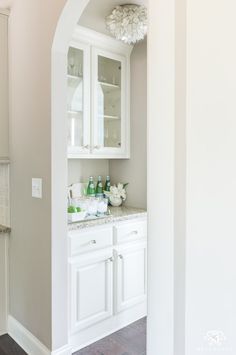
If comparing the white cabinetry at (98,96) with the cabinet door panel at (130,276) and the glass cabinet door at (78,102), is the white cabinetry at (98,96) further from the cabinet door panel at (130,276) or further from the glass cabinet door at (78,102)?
the cabinet door panel at (130,276)

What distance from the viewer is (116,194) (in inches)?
108

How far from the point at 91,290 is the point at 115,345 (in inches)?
17.2

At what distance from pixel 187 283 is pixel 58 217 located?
122 centimetres

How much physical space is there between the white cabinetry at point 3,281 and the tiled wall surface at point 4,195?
0.45 feet

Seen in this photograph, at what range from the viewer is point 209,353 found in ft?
2.23

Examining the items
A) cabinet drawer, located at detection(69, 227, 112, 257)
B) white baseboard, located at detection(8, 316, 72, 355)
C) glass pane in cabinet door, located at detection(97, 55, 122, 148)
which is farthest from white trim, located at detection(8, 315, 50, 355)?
glass pane in cabinet door, located at detection(97, 55, 122, 148)

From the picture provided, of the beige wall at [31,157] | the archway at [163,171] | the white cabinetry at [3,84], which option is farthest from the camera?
the white cabinetry at [3,84]

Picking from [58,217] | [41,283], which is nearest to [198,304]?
[58,217]

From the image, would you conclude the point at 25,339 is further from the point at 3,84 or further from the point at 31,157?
the point at 3,84

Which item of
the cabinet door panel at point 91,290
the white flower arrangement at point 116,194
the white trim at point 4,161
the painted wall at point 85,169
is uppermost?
the white trim at point 4,161

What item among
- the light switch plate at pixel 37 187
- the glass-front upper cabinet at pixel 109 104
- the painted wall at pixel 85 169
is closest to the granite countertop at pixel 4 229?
the light switch plate at pixel 37 187

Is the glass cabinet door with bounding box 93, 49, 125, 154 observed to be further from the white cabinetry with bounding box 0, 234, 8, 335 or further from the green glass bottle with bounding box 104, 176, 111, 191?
the white cabinetry with bounding box 0, 234, 8, 335

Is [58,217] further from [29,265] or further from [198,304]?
[198,304]

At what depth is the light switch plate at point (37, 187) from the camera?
1876mm
